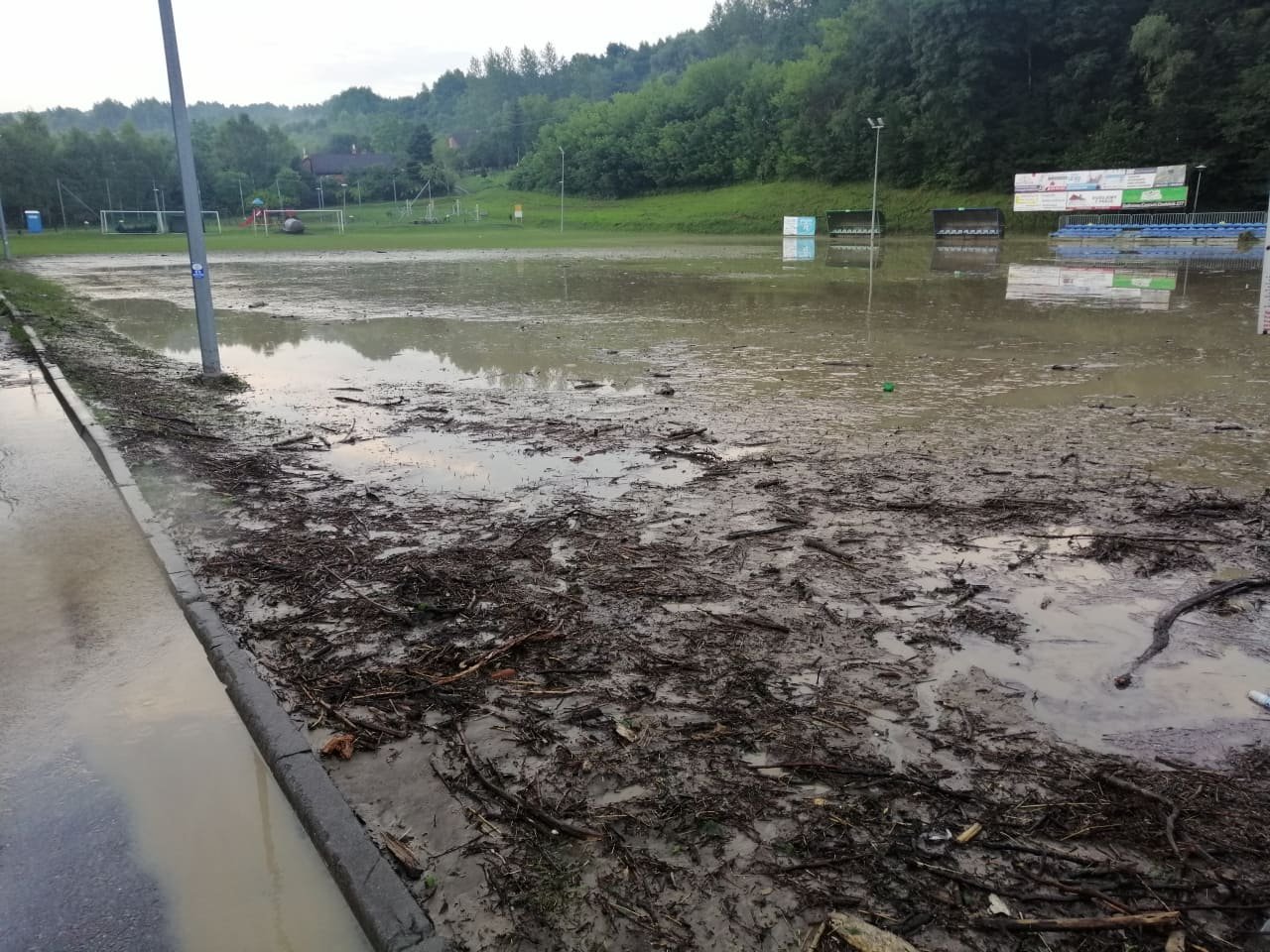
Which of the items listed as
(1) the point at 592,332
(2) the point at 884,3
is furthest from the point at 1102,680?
(2) the point at 884,3

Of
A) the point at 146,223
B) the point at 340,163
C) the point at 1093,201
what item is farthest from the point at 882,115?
the point at 340,163

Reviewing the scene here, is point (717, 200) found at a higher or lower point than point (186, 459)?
higher

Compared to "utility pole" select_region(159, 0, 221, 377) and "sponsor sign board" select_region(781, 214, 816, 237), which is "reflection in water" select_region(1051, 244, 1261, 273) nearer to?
"sponsor sign board" select_region(781, 214, 816, 237)

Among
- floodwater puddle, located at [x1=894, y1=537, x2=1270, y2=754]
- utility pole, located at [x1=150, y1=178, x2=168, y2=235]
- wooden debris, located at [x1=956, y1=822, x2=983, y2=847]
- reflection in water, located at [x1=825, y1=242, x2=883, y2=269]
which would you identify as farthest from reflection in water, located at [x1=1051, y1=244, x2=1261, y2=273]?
utility pole, located at [x1=150, y1=178, x2=168, y2=235]

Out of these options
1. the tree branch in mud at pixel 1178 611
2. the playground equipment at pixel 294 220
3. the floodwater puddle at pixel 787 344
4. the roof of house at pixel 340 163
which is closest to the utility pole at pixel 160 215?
the playground equipment at pixel 294 220

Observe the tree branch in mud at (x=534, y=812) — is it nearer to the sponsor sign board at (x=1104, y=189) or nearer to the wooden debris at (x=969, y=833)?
the wooden debris at (x=969, y=833)

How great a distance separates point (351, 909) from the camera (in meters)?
3.11

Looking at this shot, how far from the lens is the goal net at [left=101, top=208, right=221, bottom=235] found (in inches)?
3339

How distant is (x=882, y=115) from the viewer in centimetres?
8100

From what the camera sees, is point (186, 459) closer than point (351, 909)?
No

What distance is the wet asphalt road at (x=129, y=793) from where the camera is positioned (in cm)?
304

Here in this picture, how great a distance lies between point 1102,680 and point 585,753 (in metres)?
2.64

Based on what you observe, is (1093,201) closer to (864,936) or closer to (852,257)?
(852,257)

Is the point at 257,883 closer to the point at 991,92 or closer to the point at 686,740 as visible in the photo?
the point at 686,740
